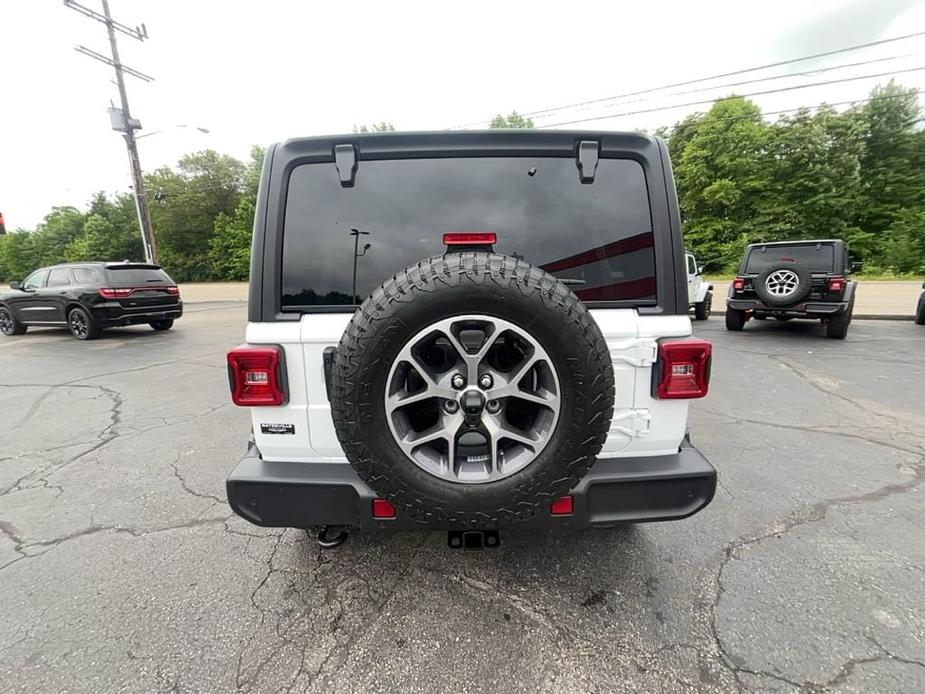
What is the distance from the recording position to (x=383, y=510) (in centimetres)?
182

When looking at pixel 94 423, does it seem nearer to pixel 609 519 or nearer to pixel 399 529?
pixel 399 529

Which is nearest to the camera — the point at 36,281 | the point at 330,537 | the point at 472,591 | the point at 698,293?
the point at 472,591

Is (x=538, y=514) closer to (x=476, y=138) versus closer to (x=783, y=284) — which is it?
(x=476, y=138)

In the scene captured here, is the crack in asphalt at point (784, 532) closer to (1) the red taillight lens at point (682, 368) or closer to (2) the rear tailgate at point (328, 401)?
(2) the rear tailgate at point (328, 401)

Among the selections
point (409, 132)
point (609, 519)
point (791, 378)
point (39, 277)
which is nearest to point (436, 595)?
point (609, 519)

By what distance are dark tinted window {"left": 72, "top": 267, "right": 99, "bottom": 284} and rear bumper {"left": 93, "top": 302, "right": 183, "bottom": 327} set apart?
0.70 m

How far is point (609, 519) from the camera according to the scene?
6.06 feet

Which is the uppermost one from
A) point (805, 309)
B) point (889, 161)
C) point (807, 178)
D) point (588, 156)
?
point (889, 161)

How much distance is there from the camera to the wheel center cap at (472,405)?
64.5 inches

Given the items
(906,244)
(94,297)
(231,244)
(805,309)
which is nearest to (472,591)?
(805,309)

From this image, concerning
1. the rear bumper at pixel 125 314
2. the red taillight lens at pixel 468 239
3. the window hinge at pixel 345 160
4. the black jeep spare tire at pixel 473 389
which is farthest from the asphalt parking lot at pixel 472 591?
the rear bumper at pixel 125 314

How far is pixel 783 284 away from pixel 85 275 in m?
15.7

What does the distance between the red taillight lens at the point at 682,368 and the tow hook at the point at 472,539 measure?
0.97 metres

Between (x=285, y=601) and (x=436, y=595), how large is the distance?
75 cm
